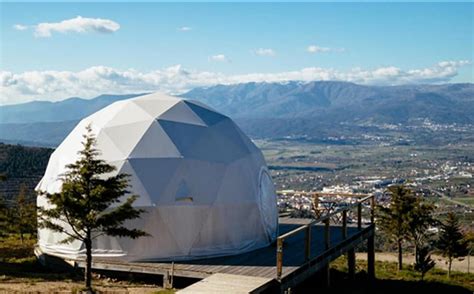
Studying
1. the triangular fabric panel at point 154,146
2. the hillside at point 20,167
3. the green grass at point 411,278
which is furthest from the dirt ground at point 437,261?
the hillside at point 20,167

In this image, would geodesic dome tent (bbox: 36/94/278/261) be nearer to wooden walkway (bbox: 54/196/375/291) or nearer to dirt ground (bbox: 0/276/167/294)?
wooden walkway (bbox: 54/196/375/291)

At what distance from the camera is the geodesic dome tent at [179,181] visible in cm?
1583

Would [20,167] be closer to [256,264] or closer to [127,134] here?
[127,134]

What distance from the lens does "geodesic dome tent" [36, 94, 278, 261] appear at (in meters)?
15.8

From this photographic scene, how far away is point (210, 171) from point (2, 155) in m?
43.7

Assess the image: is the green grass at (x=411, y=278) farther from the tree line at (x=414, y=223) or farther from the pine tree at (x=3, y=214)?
the pine tree at (x=3, y=214)

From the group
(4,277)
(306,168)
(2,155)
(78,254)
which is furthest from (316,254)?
(306,168)

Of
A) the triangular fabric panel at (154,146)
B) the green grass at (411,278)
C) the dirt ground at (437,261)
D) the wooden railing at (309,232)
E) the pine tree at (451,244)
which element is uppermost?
the triangular fabric panel at (154,146)

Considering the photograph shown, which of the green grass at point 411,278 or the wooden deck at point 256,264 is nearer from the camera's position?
the wooden deck at point 256,264

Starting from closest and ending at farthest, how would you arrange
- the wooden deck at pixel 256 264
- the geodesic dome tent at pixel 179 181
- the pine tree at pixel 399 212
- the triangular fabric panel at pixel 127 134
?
1. the wooden deck at pixel 256 264
2. the geodesic dome tent at pixel 179 181
3. the triangular fabric panel at pixel 127 134
4. the pine tree at pixel 399 212

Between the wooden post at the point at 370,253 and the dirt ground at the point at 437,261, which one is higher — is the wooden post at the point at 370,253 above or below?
above

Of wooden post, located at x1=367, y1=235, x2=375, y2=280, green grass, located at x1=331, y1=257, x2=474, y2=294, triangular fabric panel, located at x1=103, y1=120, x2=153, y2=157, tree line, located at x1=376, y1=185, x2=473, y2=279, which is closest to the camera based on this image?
triangular fabric panel, located at x1=103, y1=120, x2=153, y2=157

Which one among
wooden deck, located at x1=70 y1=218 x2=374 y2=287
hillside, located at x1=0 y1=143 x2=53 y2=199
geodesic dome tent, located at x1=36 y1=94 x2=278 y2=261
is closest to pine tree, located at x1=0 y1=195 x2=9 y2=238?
geodesic dome tent, located at x1=36 y1=94 x2=278 y2=261

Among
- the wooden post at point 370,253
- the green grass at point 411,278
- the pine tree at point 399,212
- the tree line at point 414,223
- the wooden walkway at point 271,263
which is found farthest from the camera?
the pine tree at point 399,212
